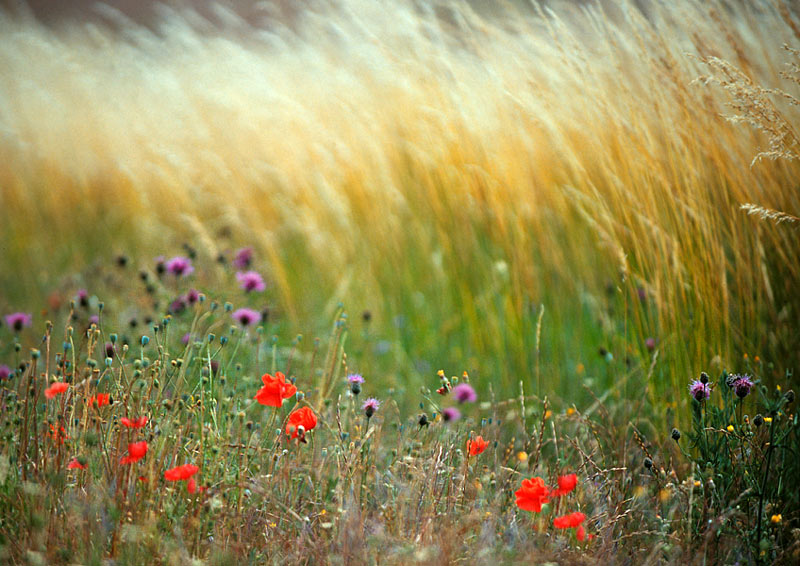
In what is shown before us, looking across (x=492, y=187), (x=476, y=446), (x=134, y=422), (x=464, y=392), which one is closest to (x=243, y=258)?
(x=492, y=187)

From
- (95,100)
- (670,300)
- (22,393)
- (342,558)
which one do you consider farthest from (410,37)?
(95,100)

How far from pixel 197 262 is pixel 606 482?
2668mm

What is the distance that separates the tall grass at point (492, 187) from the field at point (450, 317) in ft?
0.05

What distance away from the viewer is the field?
1598 mm

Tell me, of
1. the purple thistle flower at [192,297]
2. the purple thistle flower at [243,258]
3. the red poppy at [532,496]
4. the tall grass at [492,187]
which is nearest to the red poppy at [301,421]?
the red poppy at [532,496]

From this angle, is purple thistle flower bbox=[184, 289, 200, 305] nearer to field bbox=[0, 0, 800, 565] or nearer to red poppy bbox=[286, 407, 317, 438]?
field bbox=[0, 0, 800, 565]

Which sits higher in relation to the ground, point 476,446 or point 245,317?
point 476,446

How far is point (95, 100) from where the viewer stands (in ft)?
20.3

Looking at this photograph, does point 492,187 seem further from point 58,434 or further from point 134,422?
point 58,434

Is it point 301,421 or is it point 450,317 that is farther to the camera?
point 450,317

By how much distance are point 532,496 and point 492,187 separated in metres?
1.43

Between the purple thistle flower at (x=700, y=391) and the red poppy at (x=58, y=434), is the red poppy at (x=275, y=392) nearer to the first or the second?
the red poppy at (x=58, y=434)

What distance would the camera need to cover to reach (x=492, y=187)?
2662mm

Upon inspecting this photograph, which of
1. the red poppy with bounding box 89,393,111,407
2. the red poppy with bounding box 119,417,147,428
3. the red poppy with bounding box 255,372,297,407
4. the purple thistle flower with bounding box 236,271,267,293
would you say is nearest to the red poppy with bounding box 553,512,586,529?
the red poppy with bounding box 255,372,297,407
